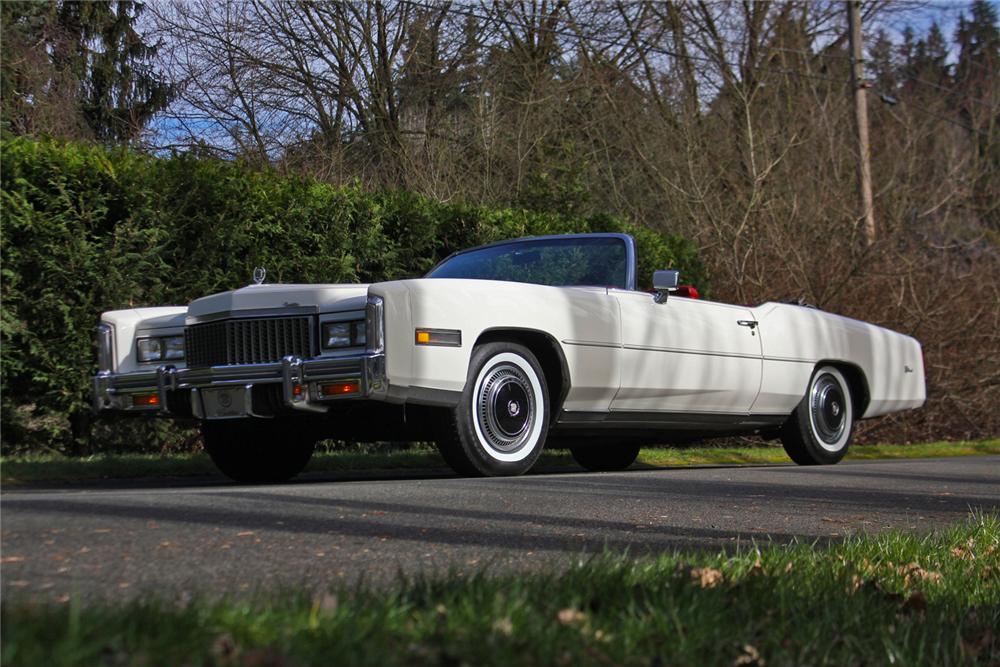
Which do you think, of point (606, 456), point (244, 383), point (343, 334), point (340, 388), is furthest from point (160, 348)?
point (606, 456)

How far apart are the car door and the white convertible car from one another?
13 mm

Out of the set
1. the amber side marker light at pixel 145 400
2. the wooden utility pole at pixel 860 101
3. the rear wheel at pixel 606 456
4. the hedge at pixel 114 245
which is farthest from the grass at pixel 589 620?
the wooden utility pole at pixel 860 101

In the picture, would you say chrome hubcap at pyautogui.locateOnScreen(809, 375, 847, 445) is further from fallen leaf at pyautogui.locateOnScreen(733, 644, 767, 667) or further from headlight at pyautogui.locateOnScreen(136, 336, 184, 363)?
fallen leaf at pyautogui.locateOnScreen(733, 644, 767, 667)

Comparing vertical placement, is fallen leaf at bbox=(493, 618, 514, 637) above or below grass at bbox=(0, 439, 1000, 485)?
above

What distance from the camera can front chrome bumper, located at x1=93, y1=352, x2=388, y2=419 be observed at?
251 inches

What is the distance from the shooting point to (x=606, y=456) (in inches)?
412

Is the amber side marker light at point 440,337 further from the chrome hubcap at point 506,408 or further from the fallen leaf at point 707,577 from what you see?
the fallen leaf at point 707,577

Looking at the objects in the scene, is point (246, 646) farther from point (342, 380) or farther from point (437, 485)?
point (342, 380)

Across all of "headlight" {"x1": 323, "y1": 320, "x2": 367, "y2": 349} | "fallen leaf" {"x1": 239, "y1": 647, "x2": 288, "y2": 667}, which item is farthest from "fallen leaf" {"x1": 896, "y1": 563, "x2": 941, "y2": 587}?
"headlight" {"x1": 323, "y1": 320, "x2": 367, "y2": 349}

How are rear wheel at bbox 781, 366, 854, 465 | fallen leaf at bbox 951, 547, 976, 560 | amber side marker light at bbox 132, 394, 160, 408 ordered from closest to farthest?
fallen leaf at bbox 951, 547, 976, 560 → amber side marker light at bbox 132, 394, 160, 408 → rear wheel at bbox 781, 366, 854, 465

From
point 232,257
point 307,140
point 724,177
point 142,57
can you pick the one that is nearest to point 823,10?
point 724,177

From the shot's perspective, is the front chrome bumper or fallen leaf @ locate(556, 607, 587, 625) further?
the front chrome bumper

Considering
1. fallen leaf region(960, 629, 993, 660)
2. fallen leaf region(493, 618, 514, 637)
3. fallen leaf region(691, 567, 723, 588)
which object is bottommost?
fallen leaf region(960, 629, 993, 660)

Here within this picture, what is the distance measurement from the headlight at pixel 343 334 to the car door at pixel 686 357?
202 cm
